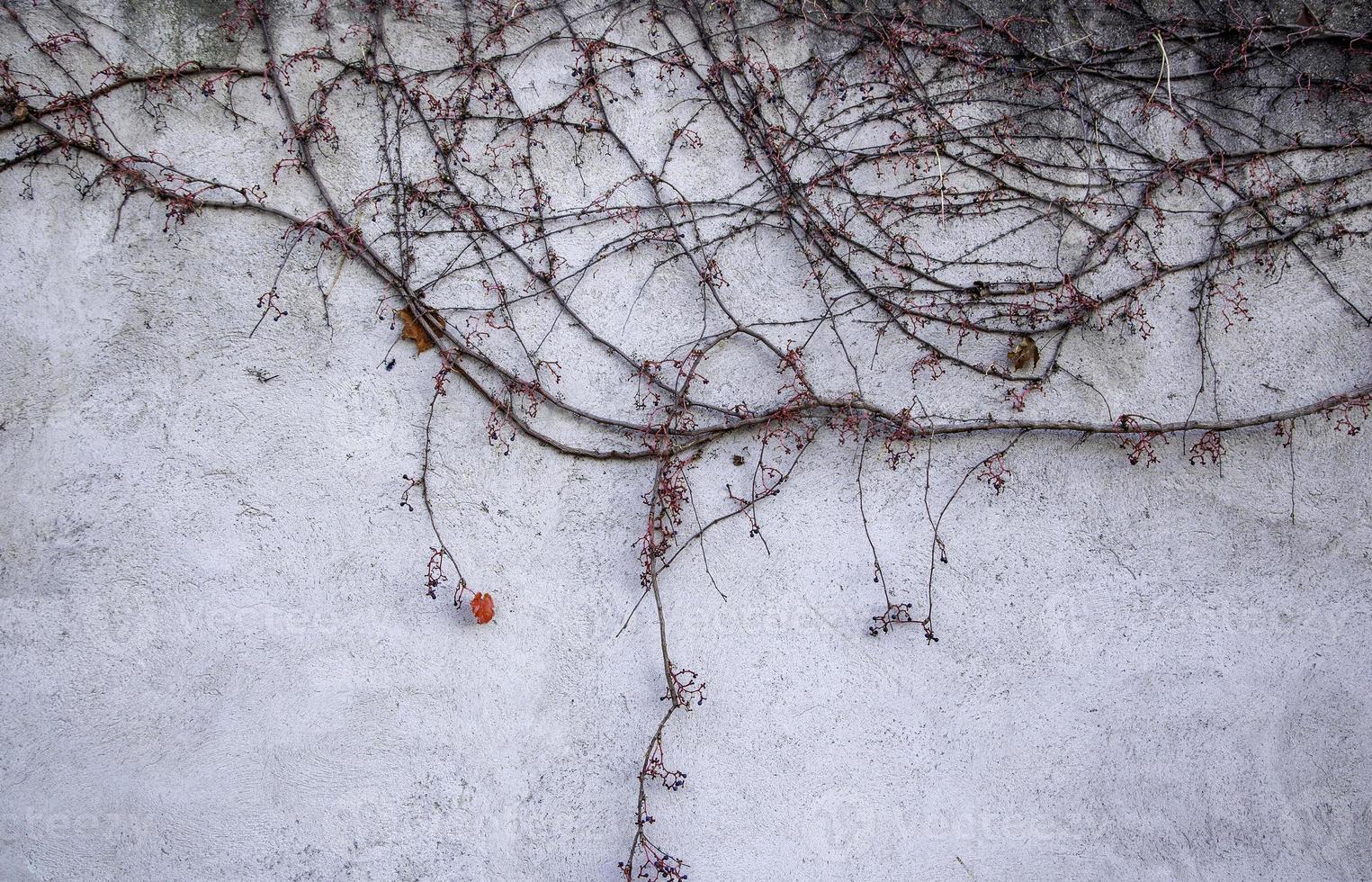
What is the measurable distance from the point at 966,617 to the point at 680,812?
0.94m

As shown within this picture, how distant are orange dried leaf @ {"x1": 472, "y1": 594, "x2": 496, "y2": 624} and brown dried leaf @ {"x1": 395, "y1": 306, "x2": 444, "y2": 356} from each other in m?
0.71

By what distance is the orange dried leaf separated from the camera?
236 centimetres

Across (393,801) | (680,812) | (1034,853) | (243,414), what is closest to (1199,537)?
(1034,853)

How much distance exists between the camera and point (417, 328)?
253cm

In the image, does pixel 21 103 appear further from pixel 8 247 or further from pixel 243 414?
pixel 243 414

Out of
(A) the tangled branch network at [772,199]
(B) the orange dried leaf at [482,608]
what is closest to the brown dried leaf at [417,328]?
(A) the tangled branch network at [772,199]

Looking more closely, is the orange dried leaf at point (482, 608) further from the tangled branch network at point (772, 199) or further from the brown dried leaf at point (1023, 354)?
the brown dried leaf at point (1023, 354)

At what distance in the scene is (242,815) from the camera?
2311 millimetres

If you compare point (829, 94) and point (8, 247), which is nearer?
point (8, 247)

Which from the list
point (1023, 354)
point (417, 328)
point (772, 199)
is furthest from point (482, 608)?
point (1023, 354)

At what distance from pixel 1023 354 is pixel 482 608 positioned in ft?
5.47

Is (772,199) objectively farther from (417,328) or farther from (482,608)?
(482,608)

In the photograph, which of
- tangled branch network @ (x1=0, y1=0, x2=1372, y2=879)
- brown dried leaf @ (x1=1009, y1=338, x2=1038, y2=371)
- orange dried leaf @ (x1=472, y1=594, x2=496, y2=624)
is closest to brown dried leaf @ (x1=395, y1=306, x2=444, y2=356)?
tangled branch network @ (x1=0, y1=0, x2=1372, y2=879)

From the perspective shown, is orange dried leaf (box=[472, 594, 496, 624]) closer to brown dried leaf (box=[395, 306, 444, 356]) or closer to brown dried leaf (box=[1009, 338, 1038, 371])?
brown dried leaf (box=[395, 306, 444, 356])
